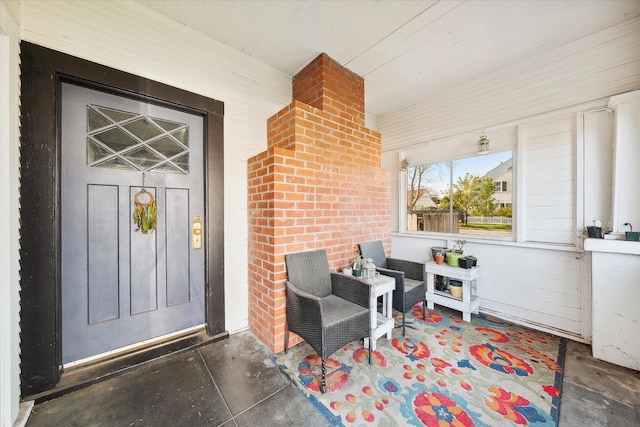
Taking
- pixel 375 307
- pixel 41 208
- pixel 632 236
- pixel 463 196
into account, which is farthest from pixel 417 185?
pixel 41 208

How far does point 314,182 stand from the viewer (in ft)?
8.07

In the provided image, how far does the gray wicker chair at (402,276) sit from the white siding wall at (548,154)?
102cm

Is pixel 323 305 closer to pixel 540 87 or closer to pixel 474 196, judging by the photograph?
pixel 474 196

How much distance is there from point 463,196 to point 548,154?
1.00m

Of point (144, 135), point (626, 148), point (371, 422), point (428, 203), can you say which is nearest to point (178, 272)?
point (144, 135)

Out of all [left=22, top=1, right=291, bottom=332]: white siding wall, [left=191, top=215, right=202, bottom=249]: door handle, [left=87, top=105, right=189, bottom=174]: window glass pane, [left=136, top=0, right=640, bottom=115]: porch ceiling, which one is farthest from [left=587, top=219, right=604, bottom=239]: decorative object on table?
[left=87, top=105, right=189, bottom=174]: window glass pane

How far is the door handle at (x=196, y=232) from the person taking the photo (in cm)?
233

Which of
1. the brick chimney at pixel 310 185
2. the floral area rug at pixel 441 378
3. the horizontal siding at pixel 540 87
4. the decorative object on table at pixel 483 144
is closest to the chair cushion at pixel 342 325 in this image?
the floral area rug at pixel 441 378

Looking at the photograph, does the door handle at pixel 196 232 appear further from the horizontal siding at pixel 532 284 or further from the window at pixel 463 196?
the horizontal siding at pixel 532 284

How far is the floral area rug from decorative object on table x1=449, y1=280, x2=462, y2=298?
45cm

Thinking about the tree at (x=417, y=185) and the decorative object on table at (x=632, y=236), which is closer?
the decorative object on table at (x=632, y=236)

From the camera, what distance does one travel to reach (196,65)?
229 centimetres

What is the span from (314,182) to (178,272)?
165cm

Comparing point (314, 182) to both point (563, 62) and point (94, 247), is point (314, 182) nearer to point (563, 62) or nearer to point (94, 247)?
point (94, 247)
